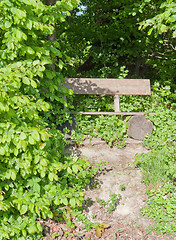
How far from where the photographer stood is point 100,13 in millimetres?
7859

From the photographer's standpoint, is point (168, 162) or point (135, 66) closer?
point (168, 162)

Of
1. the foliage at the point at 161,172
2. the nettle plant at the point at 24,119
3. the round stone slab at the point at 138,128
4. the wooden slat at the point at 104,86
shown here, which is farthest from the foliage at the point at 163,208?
the wooden slat at the point at 104,86

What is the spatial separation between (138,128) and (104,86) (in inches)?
48.5

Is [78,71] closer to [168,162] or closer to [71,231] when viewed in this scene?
[168,162]

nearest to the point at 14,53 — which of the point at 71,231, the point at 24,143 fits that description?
the point at 24,143

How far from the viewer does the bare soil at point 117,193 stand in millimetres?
3848

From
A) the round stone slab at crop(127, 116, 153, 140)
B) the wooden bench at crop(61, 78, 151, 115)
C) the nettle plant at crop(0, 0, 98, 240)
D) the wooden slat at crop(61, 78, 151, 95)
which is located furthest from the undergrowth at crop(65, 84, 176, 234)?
the nettle plant at crop(0, 0, 98, 240)

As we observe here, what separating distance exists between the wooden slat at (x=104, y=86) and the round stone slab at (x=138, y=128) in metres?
0.70

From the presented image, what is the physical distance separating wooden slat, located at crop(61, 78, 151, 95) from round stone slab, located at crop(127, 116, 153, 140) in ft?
2.31

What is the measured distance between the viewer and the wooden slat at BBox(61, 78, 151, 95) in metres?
5.68

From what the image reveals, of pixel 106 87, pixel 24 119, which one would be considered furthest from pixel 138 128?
pixel 24 119

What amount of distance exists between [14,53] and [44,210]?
6.69 feet

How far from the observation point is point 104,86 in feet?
18.9

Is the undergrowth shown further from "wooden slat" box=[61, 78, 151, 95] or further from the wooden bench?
"wooden slat" box=[61, 78, 151, 95]
